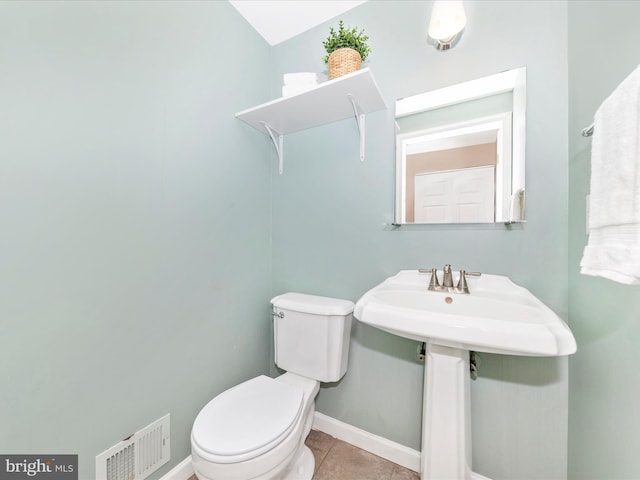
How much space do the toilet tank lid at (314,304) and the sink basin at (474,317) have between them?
26 centimetres

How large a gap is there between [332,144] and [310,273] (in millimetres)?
742

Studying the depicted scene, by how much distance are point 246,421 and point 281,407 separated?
14 centimetres

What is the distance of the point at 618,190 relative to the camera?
54 cm

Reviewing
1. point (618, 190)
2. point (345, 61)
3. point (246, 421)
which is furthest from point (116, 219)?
point (618, 190)

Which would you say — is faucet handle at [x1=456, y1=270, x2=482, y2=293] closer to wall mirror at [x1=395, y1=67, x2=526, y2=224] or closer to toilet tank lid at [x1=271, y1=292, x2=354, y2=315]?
wall mirror at [x1=395, y1=67, x2=526, y2=224]

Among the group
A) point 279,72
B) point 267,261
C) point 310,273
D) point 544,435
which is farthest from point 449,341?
point 279,72

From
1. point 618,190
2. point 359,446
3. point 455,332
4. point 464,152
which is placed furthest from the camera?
point 359,446

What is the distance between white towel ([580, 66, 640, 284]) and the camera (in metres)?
0.50

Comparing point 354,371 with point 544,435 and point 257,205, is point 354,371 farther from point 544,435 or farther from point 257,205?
point 257,205

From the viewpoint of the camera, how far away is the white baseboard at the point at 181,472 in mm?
1082

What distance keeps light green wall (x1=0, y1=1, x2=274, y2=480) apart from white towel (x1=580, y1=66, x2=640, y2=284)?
1.34 metres

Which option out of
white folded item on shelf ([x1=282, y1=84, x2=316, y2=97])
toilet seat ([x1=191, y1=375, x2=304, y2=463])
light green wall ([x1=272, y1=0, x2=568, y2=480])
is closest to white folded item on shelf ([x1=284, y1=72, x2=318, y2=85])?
white folded item on shelf ([x1=282, y1=84, x2=316, y2=97])

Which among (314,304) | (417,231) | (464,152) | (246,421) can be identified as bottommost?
(246,421)

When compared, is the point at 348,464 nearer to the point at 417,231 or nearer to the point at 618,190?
the point at 417,231
